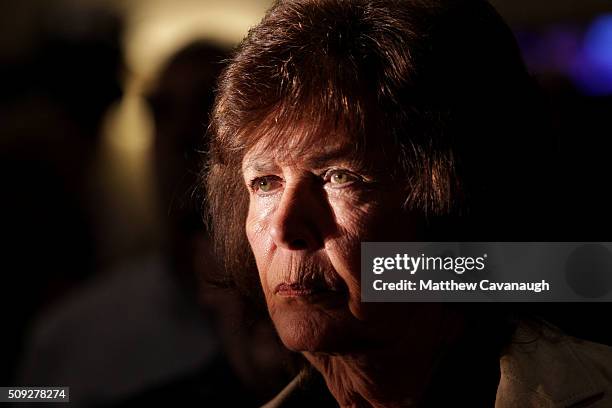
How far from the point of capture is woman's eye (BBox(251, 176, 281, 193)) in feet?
3.63

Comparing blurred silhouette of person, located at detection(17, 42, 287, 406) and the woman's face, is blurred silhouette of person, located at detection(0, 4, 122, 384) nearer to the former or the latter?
blurred silhouette of person, located at detection(17, 42, 287, 406)

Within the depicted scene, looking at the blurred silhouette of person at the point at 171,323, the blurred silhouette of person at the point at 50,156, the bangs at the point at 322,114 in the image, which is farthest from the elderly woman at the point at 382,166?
the blurred silhouette of person at the point at 50,156

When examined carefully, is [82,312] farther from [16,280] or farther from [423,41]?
[423,41]

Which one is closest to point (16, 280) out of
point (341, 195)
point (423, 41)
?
point (341, 195)

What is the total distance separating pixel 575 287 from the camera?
121 centimetres

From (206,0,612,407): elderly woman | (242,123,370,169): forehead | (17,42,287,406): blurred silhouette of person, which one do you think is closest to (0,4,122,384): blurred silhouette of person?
(17,42,287,406): blurred silhouette of person

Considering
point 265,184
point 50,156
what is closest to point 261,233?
point 265,184

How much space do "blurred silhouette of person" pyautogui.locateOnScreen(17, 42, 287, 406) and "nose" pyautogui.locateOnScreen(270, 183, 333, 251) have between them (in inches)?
11.1

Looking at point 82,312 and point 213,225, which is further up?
point 213,225

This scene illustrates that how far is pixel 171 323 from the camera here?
134 centimetres

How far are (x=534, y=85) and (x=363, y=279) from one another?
379 mm

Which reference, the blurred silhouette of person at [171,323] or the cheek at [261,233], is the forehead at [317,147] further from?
the blurred silhouette of person at [171,323]

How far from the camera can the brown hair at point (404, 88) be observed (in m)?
1.04

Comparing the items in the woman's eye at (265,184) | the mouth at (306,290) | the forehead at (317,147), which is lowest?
the mouth at (306,290)
